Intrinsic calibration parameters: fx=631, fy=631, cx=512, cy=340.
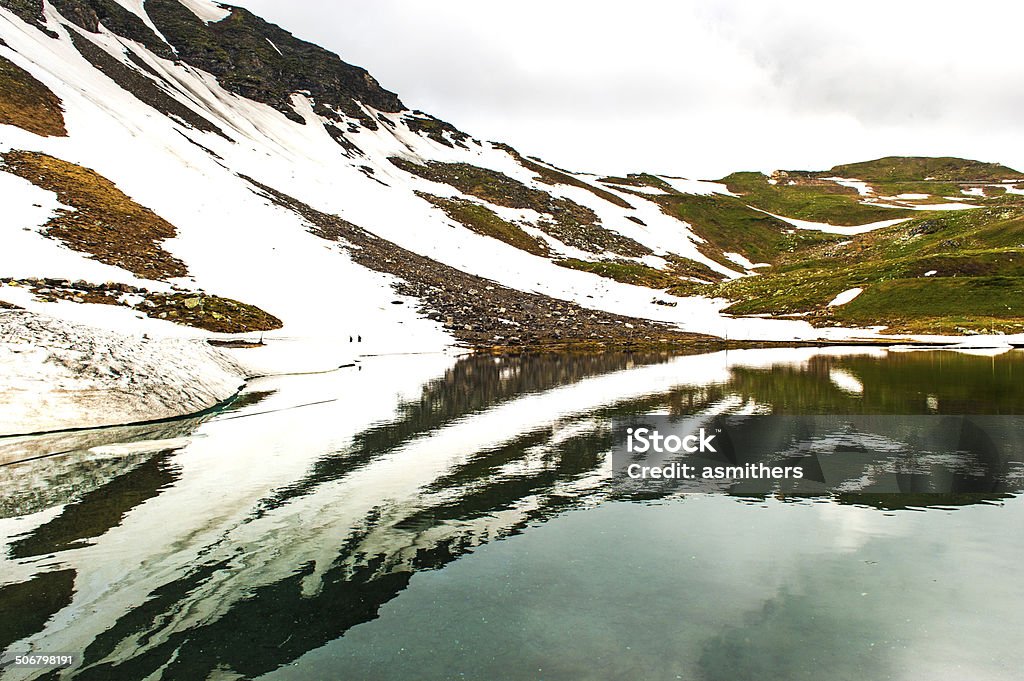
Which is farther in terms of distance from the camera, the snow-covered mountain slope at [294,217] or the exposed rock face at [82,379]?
the snow-covered mountain slope at [294,217]

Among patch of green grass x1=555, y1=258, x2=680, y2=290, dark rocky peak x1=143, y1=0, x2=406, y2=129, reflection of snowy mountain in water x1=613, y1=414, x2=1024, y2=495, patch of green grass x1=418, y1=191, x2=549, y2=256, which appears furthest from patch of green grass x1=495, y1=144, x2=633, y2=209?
reflection of snowy mountain in water x1=613, y1=414, x2=1024, y2=495

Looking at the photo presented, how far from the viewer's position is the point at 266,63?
155m

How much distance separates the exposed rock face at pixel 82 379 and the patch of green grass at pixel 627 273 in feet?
274

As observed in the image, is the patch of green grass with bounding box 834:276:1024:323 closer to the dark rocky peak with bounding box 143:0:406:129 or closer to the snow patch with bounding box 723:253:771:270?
the snow patch with bounding box 723:253:771:270

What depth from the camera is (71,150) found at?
232ft

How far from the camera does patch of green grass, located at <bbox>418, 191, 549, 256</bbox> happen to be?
111 m

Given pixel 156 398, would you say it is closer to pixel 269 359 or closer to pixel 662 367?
pixel 269 359

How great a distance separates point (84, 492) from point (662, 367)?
34.6 meters

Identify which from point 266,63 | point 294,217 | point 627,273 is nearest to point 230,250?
point 294,217

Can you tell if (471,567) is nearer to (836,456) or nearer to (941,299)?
(836,456)

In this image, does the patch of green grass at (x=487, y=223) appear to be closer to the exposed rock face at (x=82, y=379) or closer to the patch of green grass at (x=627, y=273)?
the patch of green grass at (x=627, y=273)

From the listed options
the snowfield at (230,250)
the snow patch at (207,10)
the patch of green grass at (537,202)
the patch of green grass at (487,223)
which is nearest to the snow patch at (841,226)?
the snowfield at (230,250)

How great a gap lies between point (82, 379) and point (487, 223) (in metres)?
98.7

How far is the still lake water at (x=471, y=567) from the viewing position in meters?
7.48
